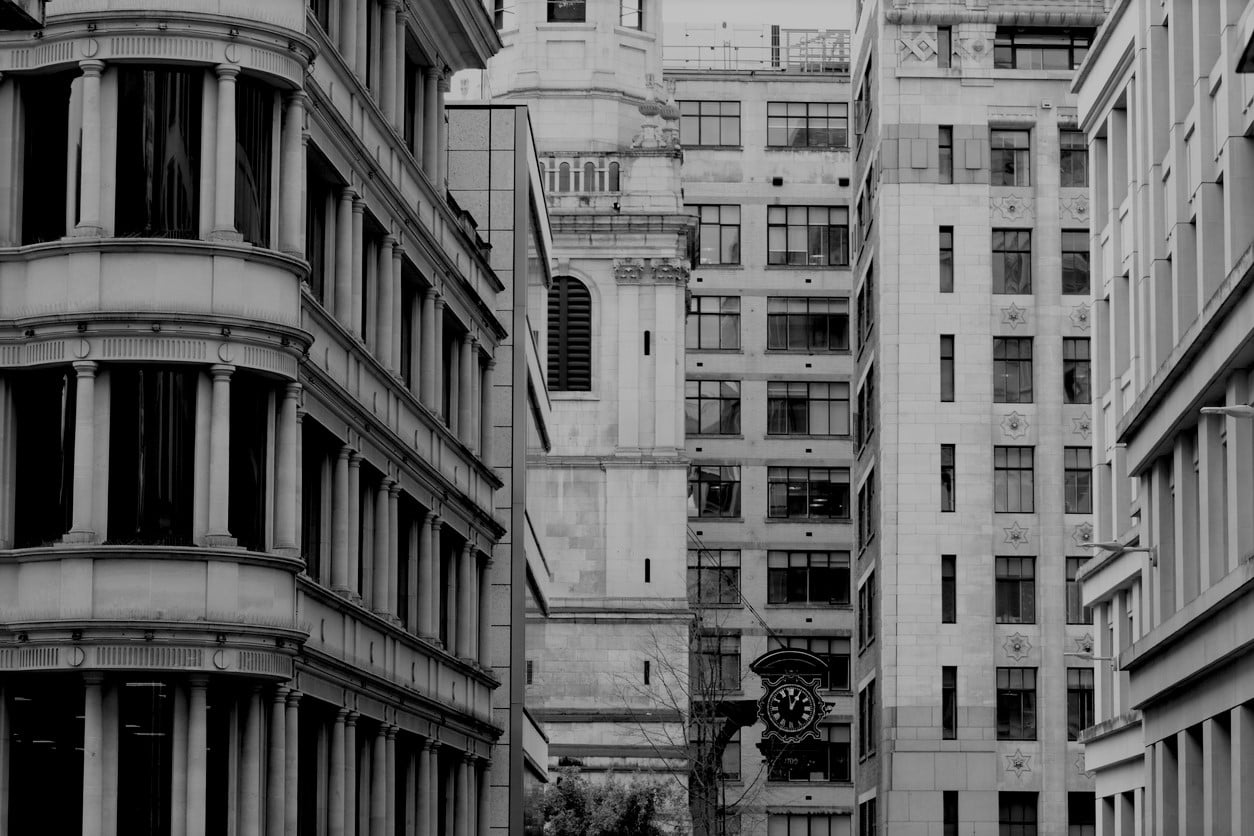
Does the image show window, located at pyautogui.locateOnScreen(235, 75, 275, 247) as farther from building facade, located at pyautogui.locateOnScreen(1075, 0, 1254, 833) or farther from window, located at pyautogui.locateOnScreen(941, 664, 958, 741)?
window, located at pyautogui.locateOnScreen(941, 664, 958, 741)

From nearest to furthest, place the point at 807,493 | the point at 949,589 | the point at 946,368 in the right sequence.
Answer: the point at 949,589 → the point at 946,368 → the point at 807,493

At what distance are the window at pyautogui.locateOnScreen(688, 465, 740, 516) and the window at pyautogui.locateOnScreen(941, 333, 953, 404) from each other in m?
28.5

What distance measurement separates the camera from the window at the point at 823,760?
112 m

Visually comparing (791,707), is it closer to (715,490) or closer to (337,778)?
(715,490)

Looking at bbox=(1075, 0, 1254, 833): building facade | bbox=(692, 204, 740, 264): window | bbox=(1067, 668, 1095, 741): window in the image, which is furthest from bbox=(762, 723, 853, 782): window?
bbox=(1075, 0, 1254, 833): building facade

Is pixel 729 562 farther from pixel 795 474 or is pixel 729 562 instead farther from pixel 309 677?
pixel 309 677

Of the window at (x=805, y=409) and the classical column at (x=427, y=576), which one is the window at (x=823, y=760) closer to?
the window at (x=805, y=409)

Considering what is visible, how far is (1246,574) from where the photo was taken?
39.2m

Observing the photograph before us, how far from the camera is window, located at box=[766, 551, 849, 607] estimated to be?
11512 centimetres

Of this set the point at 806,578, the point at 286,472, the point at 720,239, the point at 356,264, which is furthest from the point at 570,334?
the point at 286,472

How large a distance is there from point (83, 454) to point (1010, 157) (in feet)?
208

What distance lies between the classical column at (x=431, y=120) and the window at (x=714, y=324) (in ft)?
230

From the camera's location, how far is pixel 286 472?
34406mm

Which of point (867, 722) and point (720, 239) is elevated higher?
point (720, 239)
